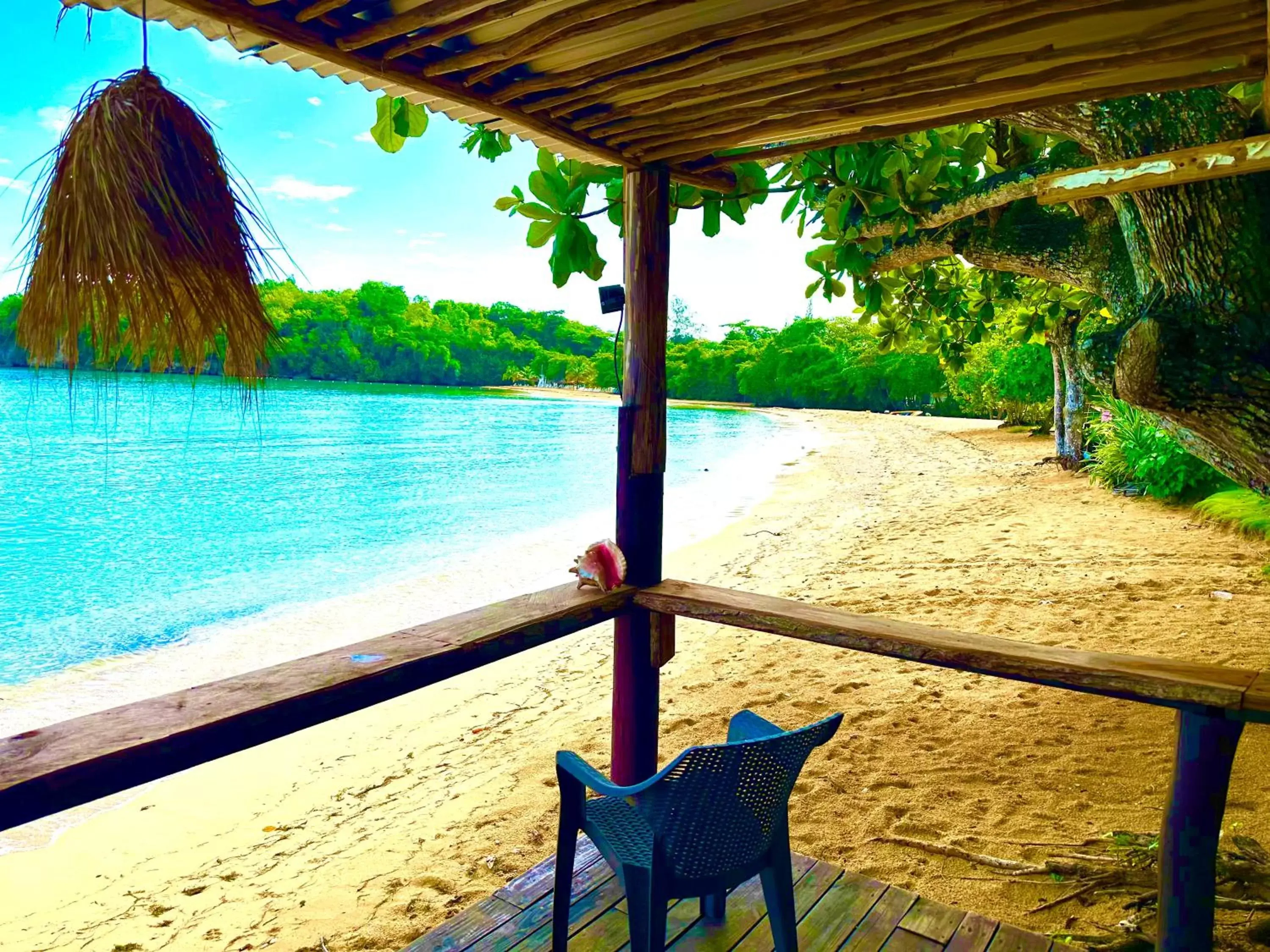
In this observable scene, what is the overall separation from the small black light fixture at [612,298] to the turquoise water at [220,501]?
0.95 metres

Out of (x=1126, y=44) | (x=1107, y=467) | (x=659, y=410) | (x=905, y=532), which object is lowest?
(x=905, y=532)

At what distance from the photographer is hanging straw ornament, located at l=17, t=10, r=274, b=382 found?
1.24 meters

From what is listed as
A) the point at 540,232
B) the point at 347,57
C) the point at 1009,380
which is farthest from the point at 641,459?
the point at 1009,380

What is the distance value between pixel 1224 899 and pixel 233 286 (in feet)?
9.30

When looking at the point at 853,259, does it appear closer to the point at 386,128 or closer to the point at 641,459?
the point at 641,459

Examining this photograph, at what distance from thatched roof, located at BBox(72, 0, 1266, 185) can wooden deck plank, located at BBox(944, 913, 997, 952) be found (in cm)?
194

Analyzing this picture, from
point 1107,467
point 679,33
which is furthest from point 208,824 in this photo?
point 1107,467

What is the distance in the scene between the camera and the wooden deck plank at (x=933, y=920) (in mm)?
1884

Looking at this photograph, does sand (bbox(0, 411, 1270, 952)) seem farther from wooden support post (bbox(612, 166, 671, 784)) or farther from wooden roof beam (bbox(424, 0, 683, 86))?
wooden roof beam (bbox(424, 0, 683, 86))

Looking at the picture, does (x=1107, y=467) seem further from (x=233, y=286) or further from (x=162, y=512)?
(x=162, y=512)

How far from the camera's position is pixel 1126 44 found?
1506 mm

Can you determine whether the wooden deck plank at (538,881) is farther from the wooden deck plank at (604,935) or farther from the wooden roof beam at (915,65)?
the wooden roof beam at (915,65)

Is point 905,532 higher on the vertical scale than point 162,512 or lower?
higher

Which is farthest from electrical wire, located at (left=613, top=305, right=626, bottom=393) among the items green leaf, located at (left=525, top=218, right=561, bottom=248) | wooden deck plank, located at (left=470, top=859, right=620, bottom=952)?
wooden deck plank, located at (left=470, top=859, right=620, bottom=952)
